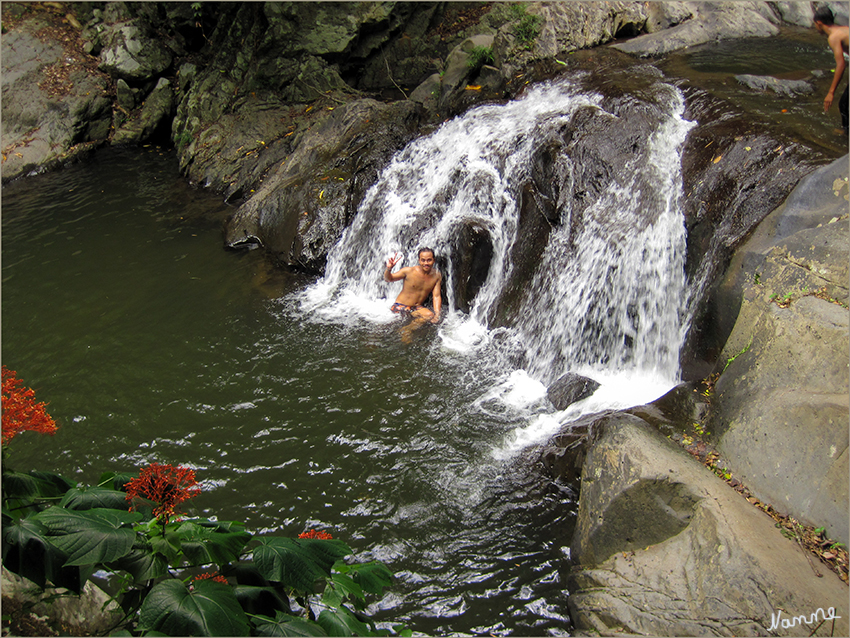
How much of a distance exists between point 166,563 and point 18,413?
27.0 inches

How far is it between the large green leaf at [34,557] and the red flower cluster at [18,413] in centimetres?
29

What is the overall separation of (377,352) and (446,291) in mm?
1570

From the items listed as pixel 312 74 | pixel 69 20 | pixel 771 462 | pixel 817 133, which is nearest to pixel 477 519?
pixel 771 462

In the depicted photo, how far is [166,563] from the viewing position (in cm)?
180

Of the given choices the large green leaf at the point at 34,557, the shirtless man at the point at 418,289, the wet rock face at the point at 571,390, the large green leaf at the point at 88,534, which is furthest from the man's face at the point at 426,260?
the large green leaf at the point at 34,557

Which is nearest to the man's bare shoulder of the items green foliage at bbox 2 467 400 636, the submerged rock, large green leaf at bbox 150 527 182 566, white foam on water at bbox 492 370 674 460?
the submerged rock

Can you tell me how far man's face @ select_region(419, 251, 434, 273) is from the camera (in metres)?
7.39

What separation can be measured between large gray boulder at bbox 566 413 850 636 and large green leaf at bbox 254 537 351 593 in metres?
2.42

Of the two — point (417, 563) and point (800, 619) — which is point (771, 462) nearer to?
point (800, 619)

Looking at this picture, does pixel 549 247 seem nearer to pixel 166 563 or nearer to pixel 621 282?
pixel 621 282

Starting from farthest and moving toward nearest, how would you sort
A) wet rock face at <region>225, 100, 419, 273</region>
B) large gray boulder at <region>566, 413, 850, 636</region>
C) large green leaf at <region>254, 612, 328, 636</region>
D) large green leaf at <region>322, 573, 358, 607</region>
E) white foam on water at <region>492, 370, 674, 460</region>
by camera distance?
wet rock face at <region>225, 100, 419, 273</region> → white foam on water at <region>492, 370, 674, 460</region> → large gray boulder at <region>566, 413, 850, 636</region> → large green leaf at <region>322, 573, 358, 607</region> → large green leaf at <region>254, 612, 328, 636</region>

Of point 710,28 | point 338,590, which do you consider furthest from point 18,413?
point 710,28

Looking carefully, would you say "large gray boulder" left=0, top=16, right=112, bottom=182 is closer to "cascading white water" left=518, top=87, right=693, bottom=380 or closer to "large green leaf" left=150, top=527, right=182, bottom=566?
"cascading white water" left=518, top=87, right=693, bottom=380

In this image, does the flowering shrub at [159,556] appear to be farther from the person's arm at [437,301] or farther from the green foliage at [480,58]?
the green foliage at [480,58]
